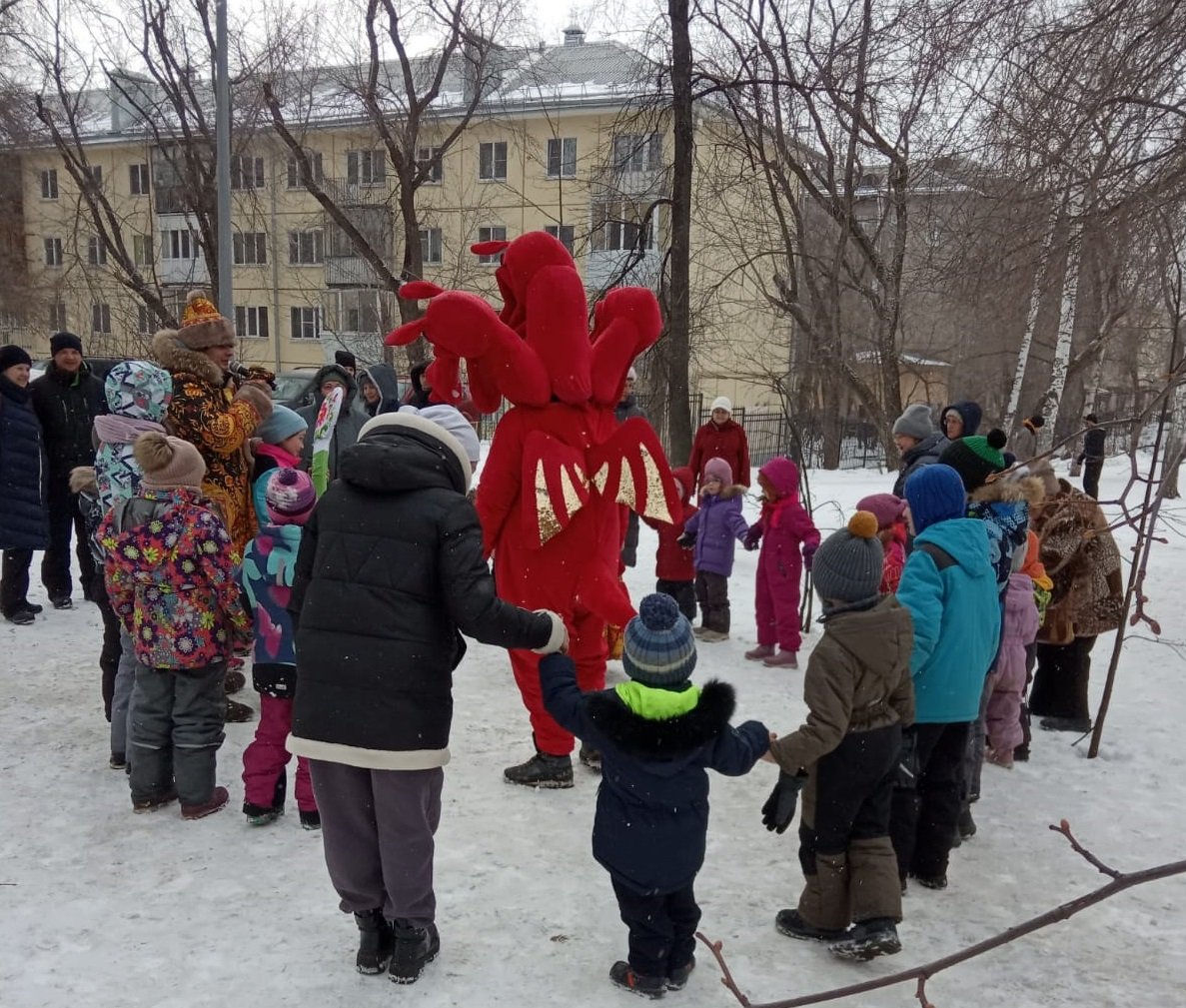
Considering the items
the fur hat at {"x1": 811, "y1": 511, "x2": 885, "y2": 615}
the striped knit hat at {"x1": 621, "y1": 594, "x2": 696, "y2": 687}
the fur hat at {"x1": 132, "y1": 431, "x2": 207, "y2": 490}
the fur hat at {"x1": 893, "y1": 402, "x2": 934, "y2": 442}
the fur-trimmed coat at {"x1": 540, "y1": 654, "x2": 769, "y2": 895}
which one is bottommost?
the fur-trimmed coat at {"x1": 540, "y1": 654, "x2": 769, "y2": 895}

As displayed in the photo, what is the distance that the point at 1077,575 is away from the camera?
16.9 ft

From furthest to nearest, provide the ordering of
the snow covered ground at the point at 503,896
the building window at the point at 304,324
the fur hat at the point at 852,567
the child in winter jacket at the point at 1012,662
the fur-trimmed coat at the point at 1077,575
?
the building window at the point at 304,324
the fur-trimmed coat at the point at 1077,575
the child in winter jacket at the point at 1012,662
the fur hat at the point at 852,567
the snow covered ground at the point at 503,896

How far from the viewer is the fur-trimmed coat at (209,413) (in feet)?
15.1

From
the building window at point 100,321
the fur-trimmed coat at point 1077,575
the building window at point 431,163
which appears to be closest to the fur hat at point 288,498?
the fur-trimmed coat at point 1077,575

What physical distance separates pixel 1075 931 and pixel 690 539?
12.4 ft

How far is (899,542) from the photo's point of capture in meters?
5.13

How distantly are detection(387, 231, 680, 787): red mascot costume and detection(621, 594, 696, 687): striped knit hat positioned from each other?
1385mm

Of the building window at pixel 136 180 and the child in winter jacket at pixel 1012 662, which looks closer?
the child in winter jacket at pixel 1012 662

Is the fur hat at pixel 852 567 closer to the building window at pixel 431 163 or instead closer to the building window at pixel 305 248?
the building window at pixel 431 163

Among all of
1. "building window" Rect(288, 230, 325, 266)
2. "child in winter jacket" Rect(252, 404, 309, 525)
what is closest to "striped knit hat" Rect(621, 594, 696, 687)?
"child in winter jacket" Rect(252, 404, 309, 525)

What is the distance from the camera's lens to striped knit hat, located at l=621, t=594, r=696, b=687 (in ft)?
8.85

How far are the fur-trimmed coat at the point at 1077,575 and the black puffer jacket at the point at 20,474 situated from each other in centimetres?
650

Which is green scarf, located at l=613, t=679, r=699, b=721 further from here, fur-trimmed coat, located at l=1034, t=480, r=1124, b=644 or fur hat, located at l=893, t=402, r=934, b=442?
fur hat, located at l=893, t=402, r=934, b=442

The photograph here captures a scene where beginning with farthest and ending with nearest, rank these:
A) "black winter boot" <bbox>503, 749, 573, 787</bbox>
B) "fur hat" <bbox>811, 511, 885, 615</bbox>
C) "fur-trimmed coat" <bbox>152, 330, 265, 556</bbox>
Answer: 1. "fur-trimmed coat" <bbox>152, 330, 265, 556</bbox>
2. "black winter boot" <bbox>503, 749, 573, 787</bbox>
3. "fur hat" <bbox>811, 511, 885, 615</bbox>
